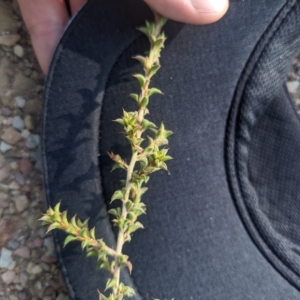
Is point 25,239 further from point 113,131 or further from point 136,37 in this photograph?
point 136,37

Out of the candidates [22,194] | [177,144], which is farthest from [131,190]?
[22,194]

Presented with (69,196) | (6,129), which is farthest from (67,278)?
(6,129)

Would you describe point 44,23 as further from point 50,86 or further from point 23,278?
point 23,278

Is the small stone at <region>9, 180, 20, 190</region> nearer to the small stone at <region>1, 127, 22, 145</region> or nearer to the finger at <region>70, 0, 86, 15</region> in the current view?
the small stone at <region>1, 127, 22, 145</region>

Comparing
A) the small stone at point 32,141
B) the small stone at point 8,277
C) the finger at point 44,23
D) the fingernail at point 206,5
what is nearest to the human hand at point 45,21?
the finger at point 44,23

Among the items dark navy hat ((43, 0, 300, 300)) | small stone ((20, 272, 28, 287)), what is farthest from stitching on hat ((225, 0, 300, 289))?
small stone ((20, 272, 28, 287))
